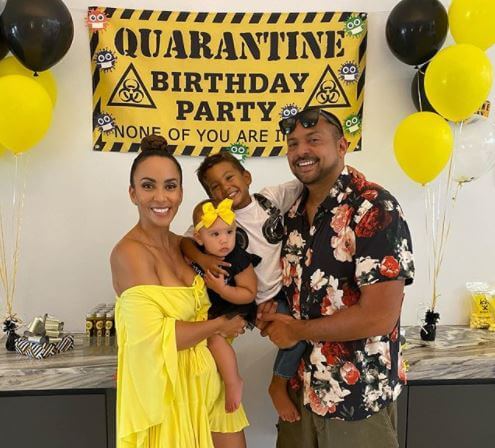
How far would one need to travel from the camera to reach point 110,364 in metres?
2.10

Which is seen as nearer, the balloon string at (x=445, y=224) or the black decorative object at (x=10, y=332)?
the black decorative object at (x=10, y=332)

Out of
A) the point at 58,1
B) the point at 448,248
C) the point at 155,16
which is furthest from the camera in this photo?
the point at 448,248

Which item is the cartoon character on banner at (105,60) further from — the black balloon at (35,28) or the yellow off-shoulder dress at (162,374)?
the yellow off-shoulder dress at (162,374)

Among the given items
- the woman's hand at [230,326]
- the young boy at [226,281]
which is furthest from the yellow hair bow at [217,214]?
the woman's hand at [230,326]

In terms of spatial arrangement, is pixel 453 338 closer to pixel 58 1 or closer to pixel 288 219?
pixel 288 219

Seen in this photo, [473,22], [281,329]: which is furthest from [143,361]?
[473,22]

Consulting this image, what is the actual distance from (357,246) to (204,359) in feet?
2.08

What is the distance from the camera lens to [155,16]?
2393 millimetres

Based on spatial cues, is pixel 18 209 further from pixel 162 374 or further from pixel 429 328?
pixel 429 328

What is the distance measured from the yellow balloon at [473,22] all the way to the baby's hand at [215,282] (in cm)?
151

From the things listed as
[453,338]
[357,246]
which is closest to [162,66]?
[357,246]

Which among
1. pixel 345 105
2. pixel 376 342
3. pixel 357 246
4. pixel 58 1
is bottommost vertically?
pixel 376 342

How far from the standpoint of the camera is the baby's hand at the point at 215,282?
5.60 ft

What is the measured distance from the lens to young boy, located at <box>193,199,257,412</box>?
171cm
